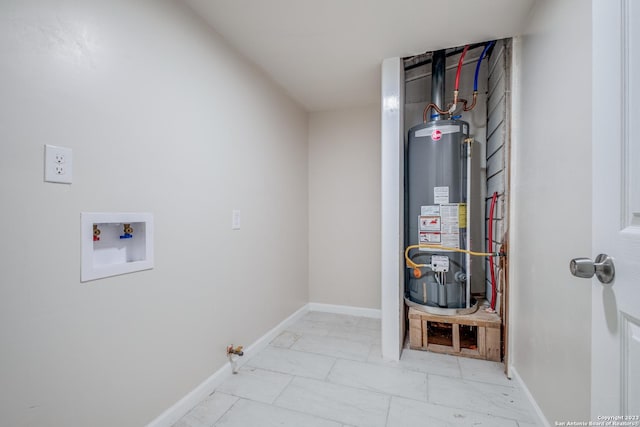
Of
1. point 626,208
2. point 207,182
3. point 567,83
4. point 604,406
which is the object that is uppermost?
point 567,83

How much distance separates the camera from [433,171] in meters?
2.19

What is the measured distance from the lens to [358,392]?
1725 mm

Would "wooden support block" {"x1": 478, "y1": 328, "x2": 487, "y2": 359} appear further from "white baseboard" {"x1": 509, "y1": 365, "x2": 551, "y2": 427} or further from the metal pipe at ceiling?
the metal pipe at ceiling

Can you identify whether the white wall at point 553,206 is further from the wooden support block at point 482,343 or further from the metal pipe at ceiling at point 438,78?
the metal pipe at ceiling at point 438,78

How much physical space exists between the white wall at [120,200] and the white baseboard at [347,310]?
1.13 m

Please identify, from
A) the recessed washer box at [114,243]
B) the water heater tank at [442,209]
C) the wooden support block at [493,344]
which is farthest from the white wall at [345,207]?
the recessed washer box at [114,243]

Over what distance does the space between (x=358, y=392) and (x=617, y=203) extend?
1638mm

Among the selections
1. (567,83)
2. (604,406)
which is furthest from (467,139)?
(604,406)

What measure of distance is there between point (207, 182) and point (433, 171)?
1695mm

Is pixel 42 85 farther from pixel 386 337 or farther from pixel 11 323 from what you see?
pixel 386 337

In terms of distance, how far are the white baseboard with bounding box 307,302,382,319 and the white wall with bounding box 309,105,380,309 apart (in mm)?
45

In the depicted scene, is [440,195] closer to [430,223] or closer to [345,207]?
[430,223]

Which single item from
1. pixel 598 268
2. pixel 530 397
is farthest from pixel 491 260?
pixel 598 268

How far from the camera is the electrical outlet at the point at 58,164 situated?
3.24 feet
